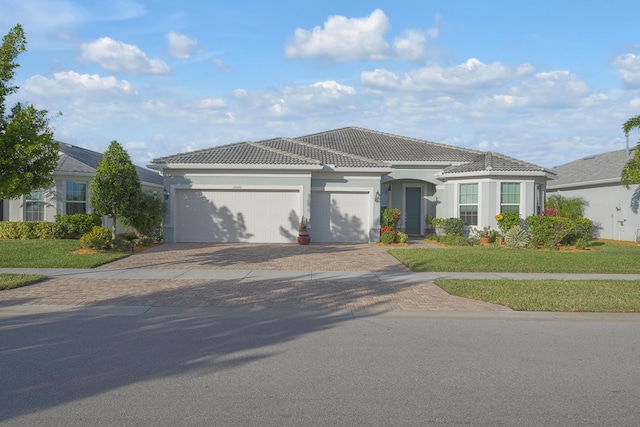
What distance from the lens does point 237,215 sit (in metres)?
21.7

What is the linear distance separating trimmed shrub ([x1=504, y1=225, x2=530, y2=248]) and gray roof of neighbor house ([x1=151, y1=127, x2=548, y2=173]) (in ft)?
10.2

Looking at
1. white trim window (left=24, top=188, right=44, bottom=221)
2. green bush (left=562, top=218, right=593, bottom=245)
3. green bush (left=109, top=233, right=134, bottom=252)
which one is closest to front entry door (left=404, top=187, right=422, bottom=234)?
green bush (left=562, top=218, right=593, bottom=245)

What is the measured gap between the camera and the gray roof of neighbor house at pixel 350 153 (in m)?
21.7

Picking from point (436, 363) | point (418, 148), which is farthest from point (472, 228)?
point (436, 363)

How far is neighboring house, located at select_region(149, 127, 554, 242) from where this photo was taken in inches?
845

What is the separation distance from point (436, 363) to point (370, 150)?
20.5m

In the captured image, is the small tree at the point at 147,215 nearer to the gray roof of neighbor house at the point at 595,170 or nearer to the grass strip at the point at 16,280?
the grass strip at the point at 16,280

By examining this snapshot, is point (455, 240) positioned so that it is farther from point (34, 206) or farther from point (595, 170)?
point (34, 206)

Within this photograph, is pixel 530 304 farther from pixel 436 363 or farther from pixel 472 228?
pixel 472 228

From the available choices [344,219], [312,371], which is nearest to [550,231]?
[344,219]

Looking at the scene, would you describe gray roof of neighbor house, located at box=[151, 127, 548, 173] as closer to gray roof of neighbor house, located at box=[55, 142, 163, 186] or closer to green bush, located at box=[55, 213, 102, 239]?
green bush, located at box=[55, 213, 102, 239]

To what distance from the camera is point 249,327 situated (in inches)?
328

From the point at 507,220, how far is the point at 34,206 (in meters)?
19.9

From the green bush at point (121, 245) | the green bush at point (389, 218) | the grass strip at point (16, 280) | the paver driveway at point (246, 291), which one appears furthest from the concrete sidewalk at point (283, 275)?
the green bush at point (389, 218)
